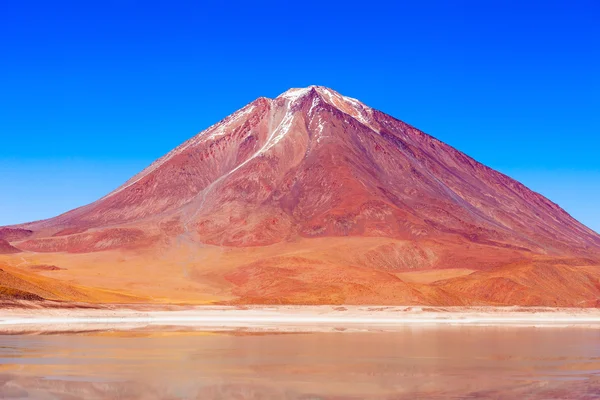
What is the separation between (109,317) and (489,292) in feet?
153

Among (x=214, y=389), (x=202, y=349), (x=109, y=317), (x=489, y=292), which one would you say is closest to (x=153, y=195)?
(x=489, y=292)

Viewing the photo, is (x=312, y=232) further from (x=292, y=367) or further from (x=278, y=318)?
(x=292, y=367)

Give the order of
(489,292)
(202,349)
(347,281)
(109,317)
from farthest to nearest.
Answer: (347,281) < (489,292) < (109,317) < (202,349)

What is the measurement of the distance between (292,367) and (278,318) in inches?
1213

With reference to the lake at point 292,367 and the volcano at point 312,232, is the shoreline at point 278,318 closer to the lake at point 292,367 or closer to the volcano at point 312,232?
the lake at point 292,367

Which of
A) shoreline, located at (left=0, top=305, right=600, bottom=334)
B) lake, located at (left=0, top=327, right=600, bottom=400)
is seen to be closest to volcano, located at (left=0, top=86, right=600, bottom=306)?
shoreline, located at (left=0, top=305, right=600, bottom=334)

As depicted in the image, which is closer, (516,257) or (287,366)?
(287,366)

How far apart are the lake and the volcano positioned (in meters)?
38.7

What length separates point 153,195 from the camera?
170000mm

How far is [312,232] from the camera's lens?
140 meters

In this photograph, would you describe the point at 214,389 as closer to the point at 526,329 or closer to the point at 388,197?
the point at 526,329

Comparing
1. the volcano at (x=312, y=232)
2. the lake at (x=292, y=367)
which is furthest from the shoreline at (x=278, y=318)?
the volcano at (x=312, y=232)

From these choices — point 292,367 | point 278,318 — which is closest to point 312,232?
point 278,318

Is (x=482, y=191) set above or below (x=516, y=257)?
above
